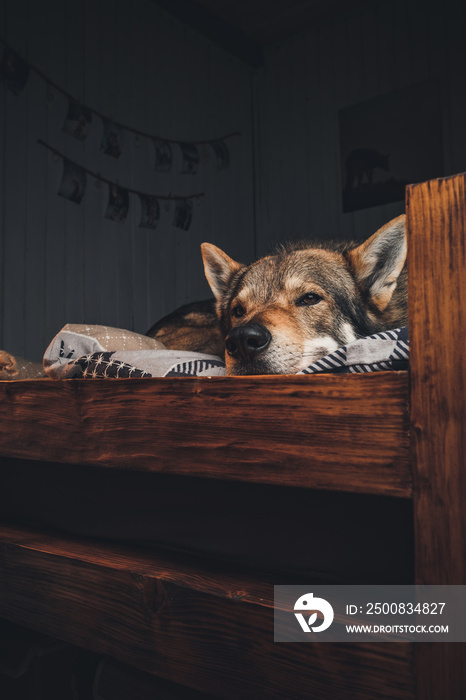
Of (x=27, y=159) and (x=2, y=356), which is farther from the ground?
(x=27, y=159)

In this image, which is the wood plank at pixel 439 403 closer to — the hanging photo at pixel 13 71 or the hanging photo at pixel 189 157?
the hanging photo at pixel 13 71

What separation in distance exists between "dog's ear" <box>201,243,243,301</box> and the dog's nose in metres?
0.67

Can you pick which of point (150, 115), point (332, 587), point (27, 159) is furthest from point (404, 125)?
point (332, 587)

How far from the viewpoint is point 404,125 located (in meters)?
4.11

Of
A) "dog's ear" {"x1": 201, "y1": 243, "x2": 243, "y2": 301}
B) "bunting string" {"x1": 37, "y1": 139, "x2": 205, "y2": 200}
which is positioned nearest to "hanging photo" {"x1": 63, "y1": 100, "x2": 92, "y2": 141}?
"bunting string" {"x1": 37, "y1": 139, "x2": 205, "y2": 200}

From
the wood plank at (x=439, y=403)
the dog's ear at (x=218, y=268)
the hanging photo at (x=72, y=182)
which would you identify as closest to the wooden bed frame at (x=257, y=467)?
the wood plank at (x=439, y=403)

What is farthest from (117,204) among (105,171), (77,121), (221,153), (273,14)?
(273,14)

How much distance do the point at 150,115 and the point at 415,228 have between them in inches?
151

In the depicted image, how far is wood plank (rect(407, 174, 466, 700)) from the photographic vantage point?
58 centimetres

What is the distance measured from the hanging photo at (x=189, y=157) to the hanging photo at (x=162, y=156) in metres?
0.15

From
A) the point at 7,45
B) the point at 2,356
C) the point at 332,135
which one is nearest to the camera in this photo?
the point at 2,356

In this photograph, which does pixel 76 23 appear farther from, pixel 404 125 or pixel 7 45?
pixel 404 125

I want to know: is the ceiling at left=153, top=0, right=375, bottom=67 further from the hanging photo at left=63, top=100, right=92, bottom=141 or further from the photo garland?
the photo garland

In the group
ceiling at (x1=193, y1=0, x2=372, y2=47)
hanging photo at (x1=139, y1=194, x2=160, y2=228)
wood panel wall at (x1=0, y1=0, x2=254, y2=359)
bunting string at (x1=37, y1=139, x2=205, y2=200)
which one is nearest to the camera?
wood panel wall at (x1=0, y1=0, x2=254, y2=359)
